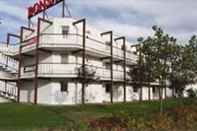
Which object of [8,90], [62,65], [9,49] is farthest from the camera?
[9,49]

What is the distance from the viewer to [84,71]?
48.8m

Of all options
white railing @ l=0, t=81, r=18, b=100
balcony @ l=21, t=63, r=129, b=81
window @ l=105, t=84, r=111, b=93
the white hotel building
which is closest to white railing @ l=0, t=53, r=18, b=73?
the white hotel building

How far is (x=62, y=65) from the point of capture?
4841 centimetres

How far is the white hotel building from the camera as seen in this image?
4906 cm

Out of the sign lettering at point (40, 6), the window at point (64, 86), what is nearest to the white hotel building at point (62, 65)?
the window at point (64, 86)

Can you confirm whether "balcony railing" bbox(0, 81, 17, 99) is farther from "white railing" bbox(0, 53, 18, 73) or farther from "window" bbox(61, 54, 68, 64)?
"window" bbox(61, 54, 68, 64)

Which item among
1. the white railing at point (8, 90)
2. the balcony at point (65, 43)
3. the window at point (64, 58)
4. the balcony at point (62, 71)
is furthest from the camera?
the white railing at point (8, 90)

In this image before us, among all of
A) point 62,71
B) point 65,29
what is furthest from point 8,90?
point 65,29

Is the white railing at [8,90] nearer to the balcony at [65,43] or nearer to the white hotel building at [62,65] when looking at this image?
the white hotel building at [62,65]

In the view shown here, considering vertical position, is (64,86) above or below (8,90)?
above

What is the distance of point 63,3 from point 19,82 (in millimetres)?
11303

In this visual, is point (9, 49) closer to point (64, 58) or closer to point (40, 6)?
point (40, 6)

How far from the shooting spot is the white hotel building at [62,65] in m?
49.1

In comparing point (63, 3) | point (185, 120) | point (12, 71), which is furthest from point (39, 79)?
point (185, 120)
